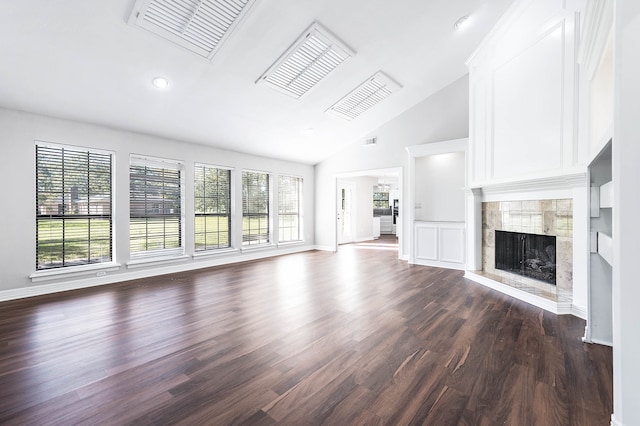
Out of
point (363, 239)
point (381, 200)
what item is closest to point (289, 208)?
point (363, 239)

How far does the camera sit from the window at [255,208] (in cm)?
644

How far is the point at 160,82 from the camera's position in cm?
358

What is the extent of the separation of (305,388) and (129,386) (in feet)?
3.66

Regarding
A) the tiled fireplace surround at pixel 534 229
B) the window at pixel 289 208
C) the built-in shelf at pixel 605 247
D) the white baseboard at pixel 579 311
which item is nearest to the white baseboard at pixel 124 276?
the window at pixel 289 208

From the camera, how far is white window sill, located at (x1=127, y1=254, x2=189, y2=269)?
461cm

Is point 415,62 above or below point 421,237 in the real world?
above

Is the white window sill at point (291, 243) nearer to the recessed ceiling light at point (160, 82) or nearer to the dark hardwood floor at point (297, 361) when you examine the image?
the dark hardwood floor at point (297, 361)

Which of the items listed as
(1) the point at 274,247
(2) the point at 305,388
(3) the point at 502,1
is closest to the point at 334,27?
(3) the point at 502,1

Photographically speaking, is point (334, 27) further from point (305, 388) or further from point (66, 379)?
point (66, 379)

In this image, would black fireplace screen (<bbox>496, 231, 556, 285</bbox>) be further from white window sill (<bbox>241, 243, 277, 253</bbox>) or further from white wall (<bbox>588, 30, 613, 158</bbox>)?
white window sill (<bbox>241, 243, 277, 253</bbox>)

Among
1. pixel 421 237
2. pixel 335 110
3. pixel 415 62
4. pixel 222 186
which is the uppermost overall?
pixel 415 62

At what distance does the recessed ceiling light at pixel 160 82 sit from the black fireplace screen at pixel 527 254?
16.7ft

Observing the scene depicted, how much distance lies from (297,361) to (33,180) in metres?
4.31

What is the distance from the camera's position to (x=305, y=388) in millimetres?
1743
